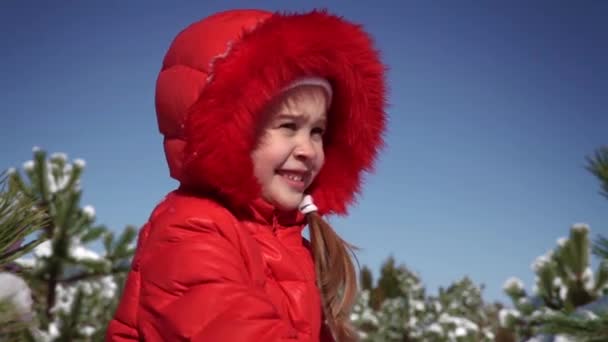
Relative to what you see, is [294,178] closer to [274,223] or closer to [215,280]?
[274,223]

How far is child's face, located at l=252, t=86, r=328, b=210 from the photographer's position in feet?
7.13

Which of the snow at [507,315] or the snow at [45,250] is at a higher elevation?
the snow at [507,315]

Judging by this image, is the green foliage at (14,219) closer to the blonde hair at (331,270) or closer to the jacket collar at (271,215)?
the jacket collar at (271,215)

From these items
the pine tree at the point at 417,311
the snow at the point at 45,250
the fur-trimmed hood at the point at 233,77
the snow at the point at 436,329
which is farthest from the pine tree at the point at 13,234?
the pine tree at the point at 417,311

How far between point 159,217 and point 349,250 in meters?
0.79

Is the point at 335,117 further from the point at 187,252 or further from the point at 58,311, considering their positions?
the point at 58,311

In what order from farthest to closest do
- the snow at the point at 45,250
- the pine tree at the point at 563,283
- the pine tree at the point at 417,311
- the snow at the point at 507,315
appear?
1. the pine tree at the point at 417,311
2. the snow at the point at 45,250
3. the snow at the point at 507,315
4. the pine tree at the point at 563,283

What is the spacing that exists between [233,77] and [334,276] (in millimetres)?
777

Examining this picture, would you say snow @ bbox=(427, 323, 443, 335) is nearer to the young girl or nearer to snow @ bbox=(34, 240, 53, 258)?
snow @ bbox=(34, 240, 53, 258)

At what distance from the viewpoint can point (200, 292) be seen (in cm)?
174

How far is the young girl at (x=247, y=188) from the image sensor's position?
1771 mm

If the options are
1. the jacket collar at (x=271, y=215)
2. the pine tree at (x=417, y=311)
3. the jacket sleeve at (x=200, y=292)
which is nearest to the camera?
the jacket sleeve at (x=200, y=292)

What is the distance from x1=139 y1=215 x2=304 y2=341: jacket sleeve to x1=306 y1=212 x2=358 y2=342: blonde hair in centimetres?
44

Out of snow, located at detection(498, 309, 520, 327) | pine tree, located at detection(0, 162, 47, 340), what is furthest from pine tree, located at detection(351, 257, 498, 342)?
pine tree, located at detection(0, 162, 47, 340)
